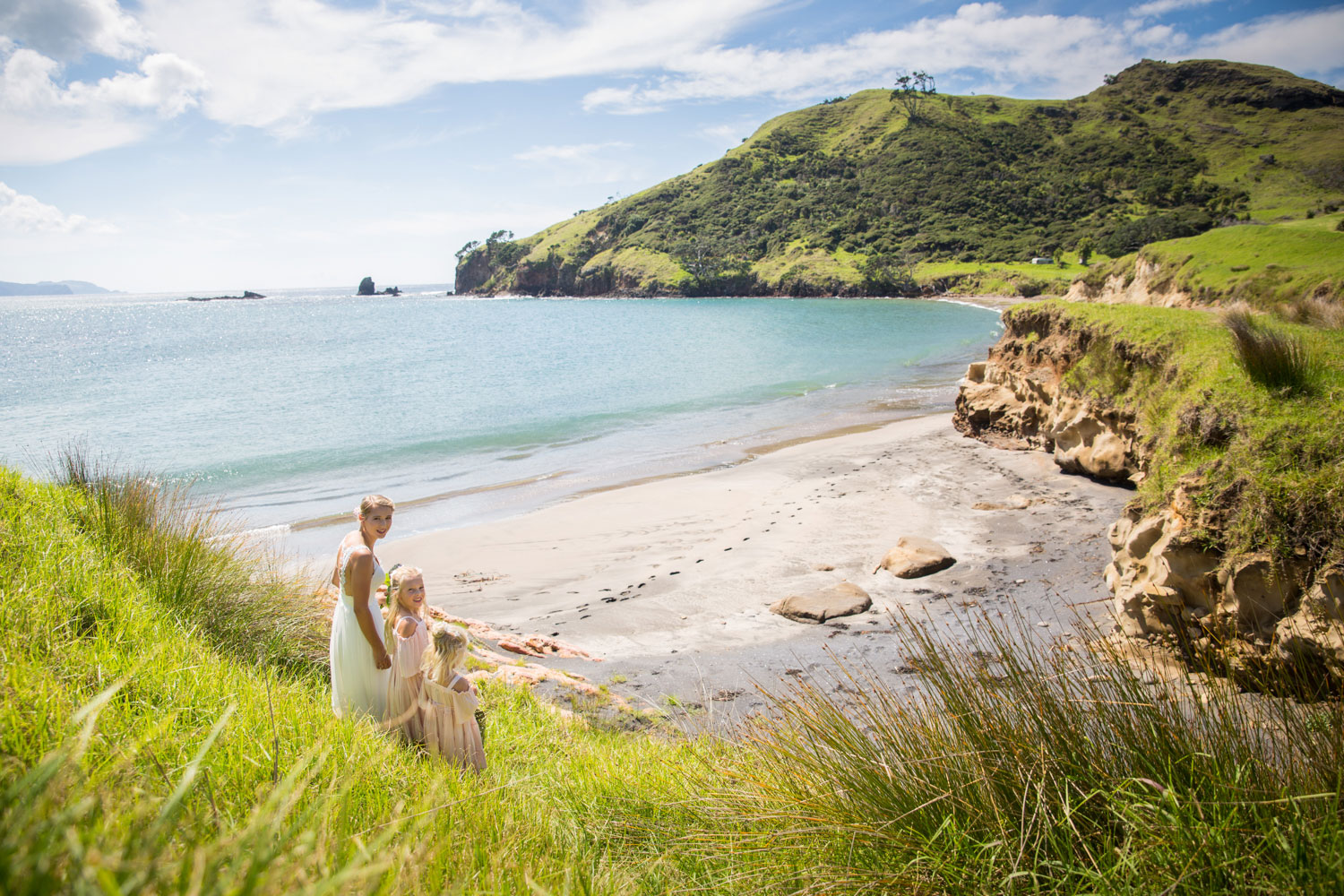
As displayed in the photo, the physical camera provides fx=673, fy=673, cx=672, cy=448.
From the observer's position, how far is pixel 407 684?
4051 mm

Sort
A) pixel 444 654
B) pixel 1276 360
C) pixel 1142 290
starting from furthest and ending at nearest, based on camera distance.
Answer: pixel 1142 290 < pixel 1276 360 < pixel 444 654

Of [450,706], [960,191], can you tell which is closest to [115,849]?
[450,706]

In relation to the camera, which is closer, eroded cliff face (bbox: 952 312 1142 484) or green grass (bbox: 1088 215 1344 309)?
eroded cliff face (bbox: 952 312 1142 484)

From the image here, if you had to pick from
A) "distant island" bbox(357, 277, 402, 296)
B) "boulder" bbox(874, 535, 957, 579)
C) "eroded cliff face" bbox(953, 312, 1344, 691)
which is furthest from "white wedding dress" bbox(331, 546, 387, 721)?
"distant island" bbox(357, 277, 402, 296)

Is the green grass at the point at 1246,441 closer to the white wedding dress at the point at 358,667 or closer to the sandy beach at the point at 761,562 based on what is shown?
the sandy beach at the point at 761,562

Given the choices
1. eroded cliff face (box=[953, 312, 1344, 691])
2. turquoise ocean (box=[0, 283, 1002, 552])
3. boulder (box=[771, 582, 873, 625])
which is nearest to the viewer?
eroded cliff face (box=[953, 312, 1344, 691])

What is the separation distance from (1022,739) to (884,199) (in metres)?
124

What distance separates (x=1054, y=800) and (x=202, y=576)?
17.3ft

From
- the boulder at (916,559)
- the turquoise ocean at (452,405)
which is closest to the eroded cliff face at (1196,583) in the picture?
the boulder at (916,559)

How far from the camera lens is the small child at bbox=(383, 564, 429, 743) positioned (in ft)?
13.0

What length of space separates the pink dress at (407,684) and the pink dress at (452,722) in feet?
0.29

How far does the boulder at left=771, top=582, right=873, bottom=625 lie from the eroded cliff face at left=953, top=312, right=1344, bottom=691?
2.59 meters

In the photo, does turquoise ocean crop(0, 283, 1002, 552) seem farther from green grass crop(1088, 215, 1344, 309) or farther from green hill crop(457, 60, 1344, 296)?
green hill crop(457, 60, 1344, 296)

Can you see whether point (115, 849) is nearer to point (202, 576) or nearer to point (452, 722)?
point (452, 722)
